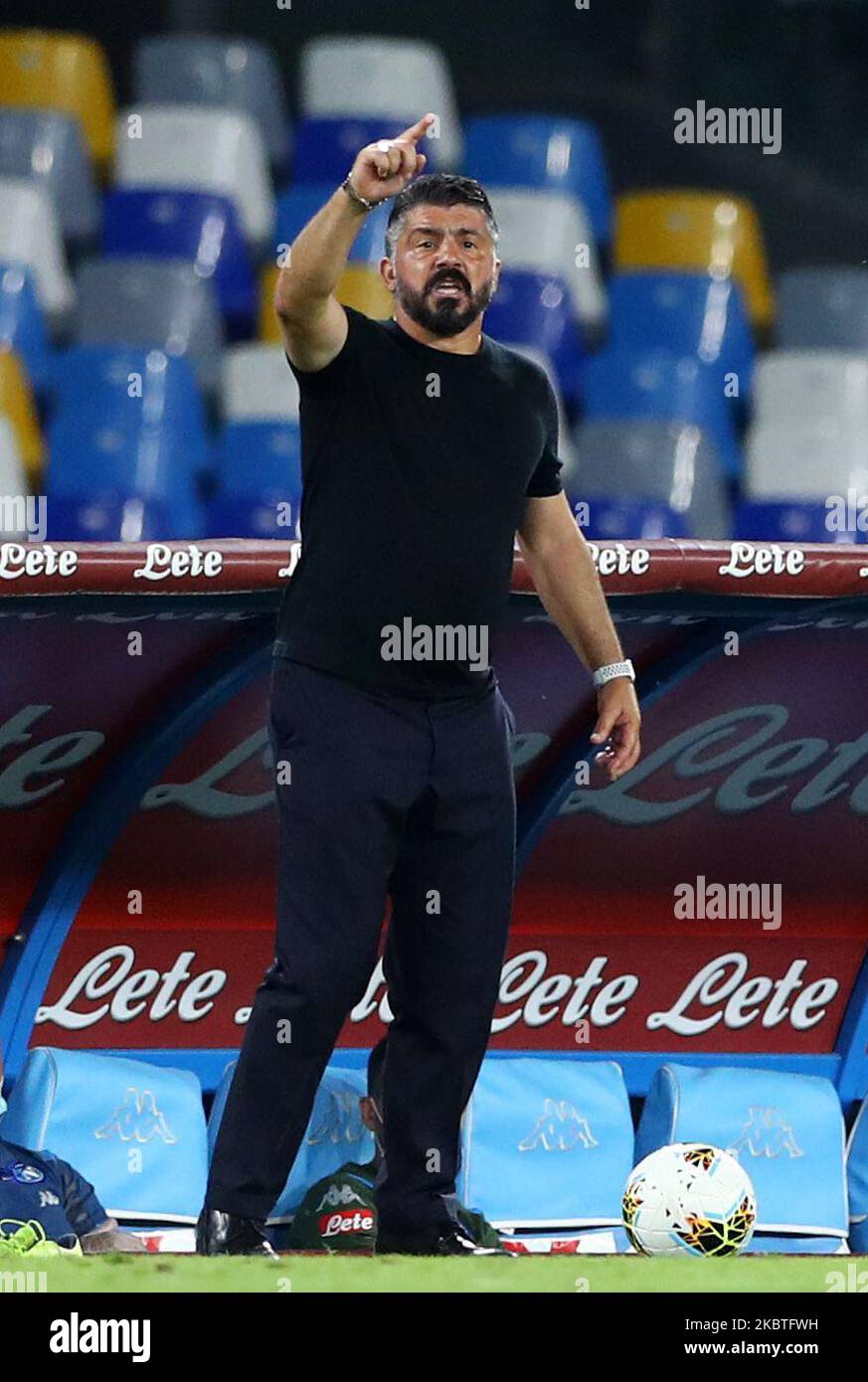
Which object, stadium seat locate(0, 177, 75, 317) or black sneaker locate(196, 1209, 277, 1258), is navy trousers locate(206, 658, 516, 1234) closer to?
black sneaker locate(196, 1209, 277, 1258)

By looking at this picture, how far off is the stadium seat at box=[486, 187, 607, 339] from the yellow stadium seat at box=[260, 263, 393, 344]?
0.44m

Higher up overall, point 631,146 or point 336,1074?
point 631,146

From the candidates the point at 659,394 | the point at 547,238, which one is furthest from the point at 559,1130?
the point at 547,238

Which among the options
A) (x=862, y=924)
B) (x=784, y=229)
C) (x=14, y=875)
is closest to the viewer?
(x=14, y=875)

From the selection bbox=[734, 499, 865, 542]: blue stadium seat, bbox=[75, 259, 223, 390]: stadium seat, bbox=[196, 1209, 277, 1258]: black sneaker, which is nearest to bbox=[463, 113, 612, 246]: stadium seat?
bbox=[75, 259, 223, 390]: stadium seat

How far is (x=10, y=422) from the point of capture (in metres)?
7.04

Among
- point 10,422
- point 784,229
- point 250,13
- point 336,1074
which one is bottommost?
point 336,1074

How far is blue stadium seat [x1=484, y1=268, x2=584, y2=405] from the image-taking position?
768 centimetres

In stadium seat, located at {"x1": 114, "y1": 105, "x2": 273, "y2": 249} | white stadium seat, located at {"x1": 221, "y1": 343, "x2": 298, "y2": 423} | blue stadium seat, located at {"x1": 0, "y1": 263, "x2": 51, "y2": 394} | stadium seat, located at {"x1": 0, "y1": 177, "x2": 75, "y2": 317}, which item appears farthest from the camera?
stadium seat, located at {"x1": 114, "y1": 105, "x2": 273, "y2": 249}

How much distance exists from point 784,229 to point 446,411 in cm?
555

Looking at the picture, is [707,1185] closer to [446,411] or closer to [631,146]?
[446,411]
